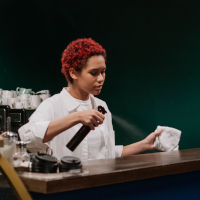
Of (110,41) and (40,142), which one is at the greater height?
(110,41)

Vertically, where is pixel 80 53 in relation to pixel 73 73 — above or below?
above

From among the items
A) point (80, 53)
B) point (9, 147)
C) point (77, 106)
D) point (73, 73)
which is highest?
point (80, 53)

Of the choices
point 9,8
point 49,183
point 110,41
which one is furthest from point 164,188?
point 9,8

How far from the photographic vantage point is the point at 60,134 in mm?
1732

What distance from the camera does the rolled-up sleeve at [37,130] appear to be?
1467 millimetres

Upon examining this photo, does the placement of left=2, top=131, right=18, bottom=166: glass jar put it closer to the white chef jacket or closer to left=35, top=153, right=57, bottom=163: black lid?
left=35, top=153, right=57, bottom=163: black lid

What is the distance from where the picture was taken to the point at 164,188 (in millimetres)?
1328

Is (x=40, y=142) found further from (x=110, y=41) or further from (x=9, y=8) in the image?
(x=9, y=8)

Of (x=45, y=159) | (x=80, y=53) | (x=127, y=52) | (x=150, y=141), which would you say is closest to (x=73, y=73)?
(x=80, y=53)

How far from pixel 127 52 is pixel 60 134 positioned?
1.63 m

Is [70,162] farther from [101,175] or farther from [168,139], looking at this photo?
[168,139]

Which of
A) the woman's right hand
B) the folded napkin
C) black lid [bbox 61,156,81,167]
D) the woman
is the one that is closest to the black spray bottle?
the woman's right hand

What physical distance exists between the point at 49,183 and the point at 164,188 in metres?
0.61

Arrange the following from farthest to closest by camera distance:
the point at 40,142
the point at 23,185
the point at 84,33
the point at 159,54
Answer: the point at 84,33
the point at 159,54
the point at 40,142
the point at 23,185
